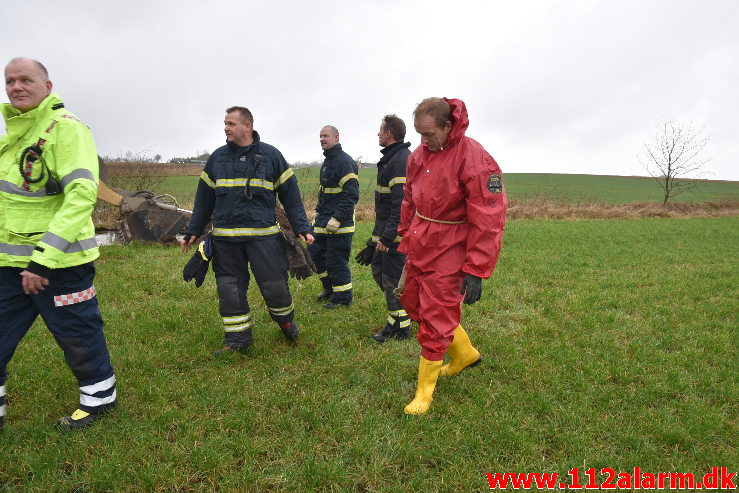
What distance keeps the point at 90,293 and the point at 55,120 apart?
1136 mm

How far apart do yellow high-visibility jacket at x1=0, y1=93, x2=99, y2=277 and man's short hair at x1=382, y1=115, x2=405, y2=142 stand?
117 inches

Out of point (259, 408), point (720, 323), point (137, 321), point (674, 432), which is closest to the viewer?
point (674, 432)

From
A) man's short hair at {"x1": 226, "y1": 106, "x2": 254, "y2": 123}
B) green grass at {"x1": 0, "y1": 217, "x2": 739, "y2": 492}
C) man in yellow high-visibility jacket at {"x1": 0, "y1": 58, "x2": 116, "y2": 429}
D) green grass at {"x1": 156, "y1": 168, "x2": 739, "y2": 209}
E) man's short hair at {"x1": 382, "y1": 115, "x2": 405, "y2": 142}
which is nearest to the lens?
man in yellow high-visibility jacket at {"x1": 0, "y1": 58, "x2": 116, "y2": 429}

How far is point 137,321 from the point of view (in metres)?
5.23

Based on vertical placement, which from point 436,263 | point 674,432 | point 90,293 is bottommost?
point 674,432

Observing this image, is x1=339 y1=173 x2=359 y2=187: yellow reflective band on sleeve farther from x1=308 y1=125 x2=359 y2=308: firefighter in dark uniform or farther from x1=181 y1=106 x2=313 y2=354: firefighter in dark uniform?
x1=181 y1=106 x2=313 y2=354: firefighter in dark uniform

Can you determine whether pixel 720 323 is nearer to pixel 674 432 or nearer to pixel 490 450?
pixel 674 432

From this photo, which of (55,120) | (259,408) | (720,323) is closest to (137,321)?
(259,408)

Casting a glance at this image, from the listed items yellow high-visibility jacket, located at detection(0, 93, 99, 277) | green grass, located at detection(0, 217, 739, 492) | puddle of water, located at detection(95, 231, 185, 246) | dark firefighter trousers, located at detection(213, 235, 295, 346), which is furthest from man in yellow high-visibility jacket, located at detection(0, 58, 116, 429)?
puddle of water, located at detection(95, 231, 185, 246)

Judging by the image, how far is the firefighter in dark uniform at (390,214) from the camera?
4.74 m

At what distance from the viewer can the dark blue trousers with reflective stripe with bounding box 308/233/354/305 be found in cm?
594

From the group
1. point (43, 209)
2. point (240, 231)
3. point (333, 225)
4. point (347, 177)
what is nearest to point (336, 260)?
point (333, 225)

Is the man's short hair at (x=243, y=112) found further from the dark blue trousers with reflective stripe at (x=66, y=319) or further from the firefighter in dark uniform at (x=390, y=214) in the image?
the dark blue trousers with reflective stripe at (x=66, y=319)

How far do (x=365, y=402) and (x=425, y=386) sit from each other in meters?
0.52
